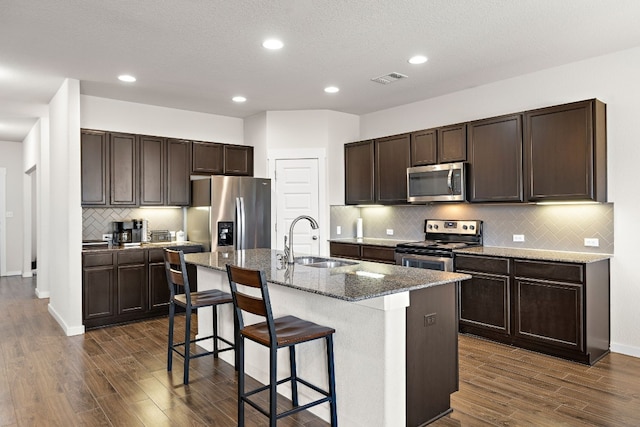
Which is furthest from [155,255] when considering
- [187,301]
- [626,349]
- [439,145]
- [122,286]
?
[626,349]

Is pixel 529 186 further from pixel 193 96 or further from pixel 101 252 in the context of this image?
pixel 101 252

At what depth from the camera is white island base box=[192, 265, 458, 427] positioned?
2.30m

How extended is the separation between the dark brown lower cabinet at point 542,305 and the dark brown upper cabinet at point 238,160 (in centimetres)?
348

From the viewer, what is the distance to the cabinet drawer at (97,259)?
15.7 ft

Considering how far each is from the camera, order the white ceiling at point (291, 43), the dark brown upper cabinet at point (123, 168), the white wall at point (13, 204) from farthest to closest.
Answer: the white wall at point (13, 204) < the dark brown upper cabinet at point (123, 168) < the white ceiling at point (291, 43)

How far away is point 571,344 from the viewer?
12.0 feet

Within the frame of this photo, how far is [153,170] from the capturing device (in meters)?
5.53

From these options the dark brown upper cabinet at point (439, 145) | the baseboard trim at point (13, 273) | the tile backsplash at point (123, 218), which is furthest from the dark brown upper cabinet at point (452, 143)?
the baseboard trim at point (13, 273)

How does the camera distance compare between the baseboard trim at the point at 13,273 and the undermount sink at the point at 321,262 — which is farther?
the baseboard trim at the point at 13,273

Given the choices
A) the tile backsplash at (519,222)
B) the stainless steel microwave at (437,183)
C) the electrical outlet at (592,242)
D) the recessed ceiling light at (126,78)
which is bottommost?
the electrical outlet at (592,242)

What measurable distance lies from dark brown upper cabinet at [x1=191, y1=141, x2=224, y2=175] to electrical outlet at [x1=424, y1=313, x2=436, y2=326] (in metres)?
4.28

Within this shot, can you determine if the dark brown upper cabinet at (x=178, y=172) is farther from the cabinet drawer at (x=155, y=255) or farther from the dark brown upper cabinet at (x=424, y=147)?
the dark brown upper cabinet at (x=424, y=147)

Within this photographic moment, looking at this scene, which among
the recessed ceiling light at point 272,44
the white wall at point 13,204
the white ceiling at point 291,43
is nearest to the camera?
the white ceiling at point 291,43

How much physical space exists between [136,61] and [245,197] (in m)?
2.22
